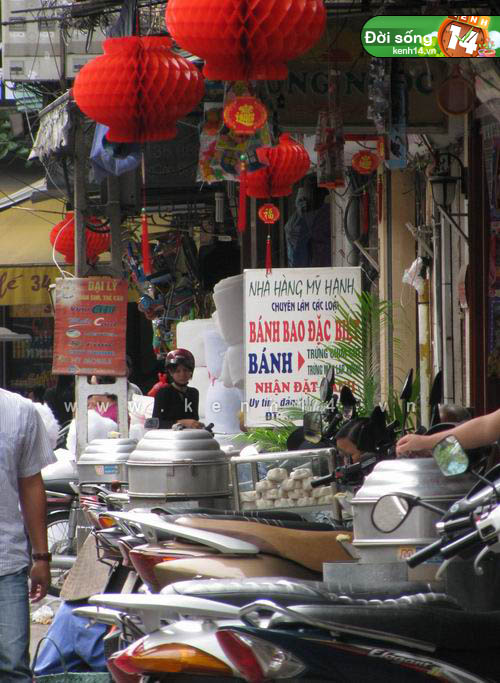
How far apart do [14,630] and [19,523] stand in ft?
1.43

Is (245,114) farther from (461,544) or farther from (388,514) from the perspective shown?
(461,544)

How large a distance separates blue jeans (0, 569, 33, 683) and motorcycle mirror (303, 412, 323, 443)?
1.54m

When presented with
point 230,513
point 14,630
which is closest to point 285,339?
point 230,513

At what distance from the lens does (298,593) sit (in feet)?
11.1

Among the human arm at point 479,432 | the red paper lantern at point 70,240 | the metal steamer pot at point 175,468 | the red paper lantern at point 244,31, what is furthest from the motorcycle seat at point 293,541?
the red paper lantern at point 70,240

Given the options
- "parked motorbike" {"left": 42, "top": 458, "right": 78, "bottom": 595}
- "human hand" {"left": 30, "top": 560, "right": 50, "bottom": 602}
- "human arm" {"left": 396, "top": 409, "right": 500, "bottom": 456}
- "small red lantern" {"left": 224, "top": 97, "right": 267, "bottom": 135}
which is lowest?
"parked motorbike" {"left": 42, "top": 458, "right": 78, "bottom": 595}

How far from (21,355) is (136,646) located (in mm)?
25486

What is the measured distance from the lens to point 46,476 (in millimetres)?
11469

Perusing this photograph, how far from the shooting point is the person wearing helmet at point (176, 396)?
10820mm

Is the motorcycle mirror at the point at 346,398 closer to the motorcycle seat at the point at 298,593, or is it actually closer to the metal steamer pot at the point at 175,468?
the metal steamer pot at the point at 175,468

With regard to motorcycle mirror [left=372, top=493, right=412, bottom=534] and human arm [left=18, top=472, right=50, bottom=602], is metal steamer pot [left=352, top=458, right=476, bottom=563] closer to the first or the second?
motorcycle mirror [left=372, top=493, right=412, bottom=534]

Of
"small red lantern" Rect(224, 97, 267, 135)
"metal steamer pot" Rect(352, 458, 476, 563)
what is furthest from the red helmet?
"metal steamer pot" Rect(352, 458, 476, 563)

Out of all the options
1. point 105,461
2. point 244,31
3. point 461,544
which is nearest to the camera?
point 461,544

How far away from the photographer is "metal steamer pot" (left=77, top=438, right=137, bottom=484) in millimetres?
8594
